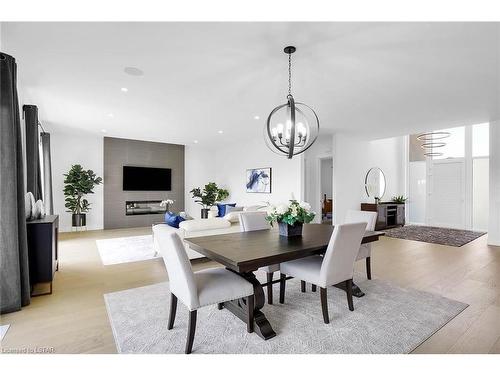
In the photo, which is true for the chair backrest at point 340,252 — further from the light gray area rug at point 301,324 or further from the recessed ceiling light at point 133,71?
the recessed ceiling light at point 133,71

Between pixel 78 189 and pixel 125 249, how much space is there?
291 centimetres

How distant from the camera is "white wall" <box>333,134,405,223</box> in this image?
690 cm

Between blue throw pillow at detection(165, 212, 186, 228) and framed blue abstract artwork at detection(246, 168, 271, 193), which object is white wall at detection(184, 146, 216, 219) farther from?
blue throw pillow at detection(165, 212, 186, 228)

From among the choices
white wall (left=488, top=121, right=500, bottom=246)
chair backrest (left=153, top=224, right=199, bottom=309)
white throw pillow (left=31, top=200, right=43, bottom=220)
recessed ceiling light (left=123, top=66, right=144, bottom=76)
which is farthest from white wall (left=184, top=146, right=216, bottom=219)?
white wall (left=488, top=121, right=500, bottom=246)

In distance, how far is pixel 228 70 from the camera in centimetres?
316

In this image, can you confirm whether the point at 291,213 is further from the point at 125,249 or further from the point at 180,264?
the point at 125,249

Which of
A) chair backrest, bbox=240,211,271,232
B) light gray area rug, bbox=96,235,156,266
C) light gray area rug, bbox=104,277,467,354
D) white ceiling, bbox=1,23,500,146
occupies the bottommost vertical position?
light gray area rug, bbox=96,235,156,266

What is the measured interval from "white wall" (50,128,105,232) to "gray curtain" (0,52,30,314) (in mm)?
4998

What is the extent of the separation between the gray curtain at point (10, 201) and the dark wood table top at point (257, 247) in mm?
Answer: 1651
